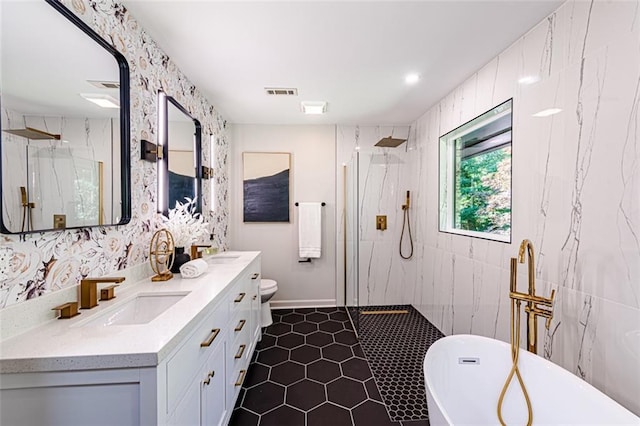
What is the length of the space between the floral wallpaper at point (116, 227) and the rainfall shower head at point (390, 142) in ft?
6.57

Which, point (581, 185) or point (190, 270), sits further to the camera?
point (190, 270)

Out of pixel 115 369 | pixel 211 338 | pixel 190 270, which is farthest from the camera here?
pixel 190 270

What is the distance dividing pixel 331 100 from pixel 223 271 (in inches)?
75.3

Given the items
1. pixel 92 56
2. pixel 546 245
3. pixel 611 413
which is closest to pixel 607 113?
pixel 546 245

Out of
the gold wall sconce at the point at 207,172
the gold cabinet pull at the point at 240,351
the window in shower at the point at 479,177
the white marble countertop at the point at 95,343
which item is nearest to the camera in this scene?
the white marble countertop at the point at 95,343

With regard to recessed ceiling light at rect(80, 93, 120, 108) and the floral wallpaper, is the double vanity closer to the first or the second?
the floral wallpaper

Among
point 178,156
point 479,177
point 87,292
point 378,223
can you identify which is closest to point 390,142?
point 378,223

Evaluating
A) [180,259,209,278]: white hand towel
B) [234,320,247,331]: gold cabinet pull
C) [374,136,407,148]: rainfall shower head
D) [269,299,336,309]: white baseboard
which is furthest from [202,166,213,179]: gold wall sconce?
[374,136,407,148]: rainfall shower head

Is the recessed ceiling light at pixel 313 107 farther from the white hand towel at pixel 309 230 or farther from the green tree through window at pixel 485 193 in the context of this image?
the green tree through window at pixel 485 193

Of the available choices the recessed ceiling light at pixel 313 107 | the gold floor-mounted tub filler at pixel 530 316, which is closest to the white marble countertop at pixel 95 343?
the gold floor-mounted tub filler at pixel 530 316

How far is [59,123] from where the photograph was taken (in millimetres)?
1075

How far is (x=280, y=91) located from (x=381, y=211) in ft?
6.03

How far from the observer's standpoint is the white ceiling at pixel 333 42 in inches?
58.3

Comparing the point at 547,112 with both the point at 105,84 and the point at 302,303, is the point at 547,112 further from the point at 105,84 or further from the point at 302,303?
the point at 302,303
